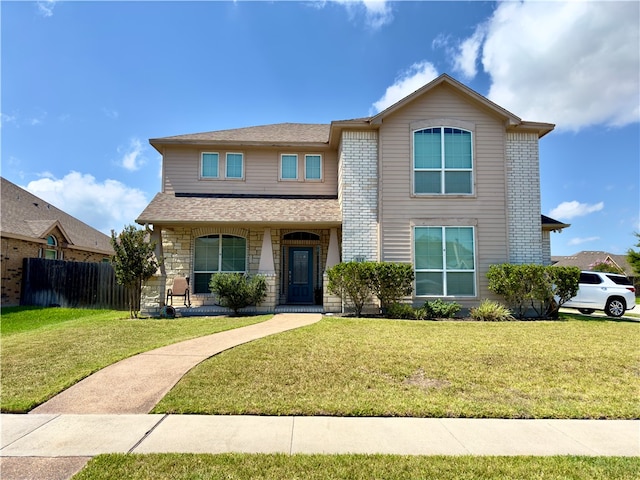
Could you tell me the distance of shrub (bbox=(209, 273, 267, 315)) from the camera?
1239 cm

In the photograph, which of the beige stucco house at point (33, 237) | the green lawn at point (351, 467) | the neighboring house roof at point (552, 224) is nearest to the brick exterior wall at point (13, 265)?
the beige stucco house at point (33, 237)

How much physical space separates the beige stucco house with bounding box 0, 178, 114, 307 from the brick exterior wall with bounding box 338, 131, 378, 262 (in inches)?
467

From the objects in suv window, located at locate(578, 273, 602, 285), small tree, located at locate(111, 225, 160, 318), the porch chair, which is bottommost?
the porch chair

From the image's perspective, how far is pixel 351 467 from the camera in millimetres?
3320

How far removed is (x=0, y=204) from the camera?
1767 cm

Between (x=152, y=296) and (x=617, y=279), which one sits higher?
(x=617, y=279)

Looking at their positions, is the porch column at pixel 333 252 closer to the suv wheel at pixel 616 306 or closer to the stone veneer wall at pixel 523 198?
the stone veneer wall at pixel 523 198

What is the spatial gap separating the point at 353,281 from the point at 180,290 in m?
6.24

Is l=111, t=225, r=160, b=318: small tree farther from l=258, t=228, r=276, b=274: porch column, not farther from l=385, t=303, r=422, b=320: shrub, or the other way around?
l=385, t=303, r=422, b=320: shrub

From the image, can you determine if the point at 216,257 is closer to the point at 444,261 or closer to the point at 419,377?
the point at 444,261

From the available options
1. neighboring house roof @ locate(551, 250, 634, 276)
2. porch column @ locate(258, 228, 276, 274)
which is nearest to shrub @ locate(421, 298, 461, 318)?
porch column @ locate(258, 228, 276, 274)

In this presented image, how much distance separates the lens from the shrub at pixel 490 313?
11.8 m

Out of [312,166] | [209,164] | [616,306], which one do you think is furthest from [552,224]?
[209,164]

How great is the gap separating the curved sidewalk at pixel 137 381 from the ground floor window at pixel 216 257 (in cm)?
610
